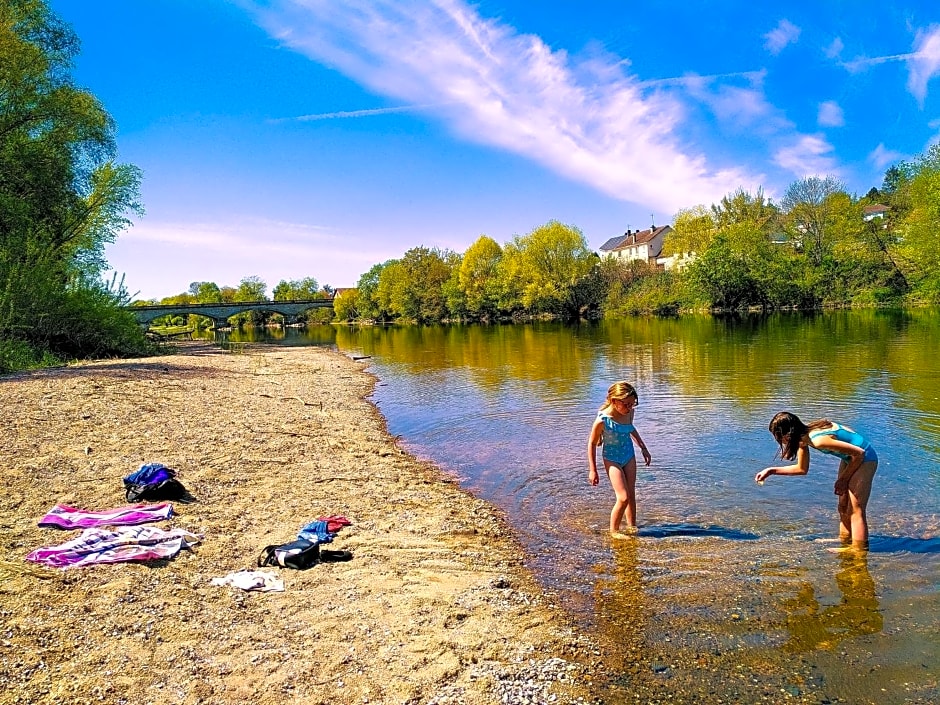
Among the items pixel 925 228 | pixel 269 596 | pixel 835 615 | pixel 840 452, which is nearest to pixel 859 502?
pixel 840 452

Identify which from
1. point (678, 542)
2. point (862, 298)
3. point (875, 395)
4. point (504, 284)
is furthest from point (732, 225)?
point (678, 542)

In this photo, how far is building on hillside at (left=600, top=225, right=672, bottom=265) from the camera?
138 m

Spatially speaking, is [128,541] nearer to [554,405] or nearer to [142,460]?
[142,460]

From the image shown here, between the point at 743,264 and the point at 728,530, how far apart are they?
8146 cm

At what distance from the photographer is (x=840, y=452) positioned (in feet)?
23.9

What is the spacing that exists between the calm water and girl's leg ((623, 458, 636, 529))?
1.33 feet

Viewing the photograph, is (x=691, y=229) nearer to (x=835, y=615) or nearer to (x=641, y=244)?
(x=641, y=244)

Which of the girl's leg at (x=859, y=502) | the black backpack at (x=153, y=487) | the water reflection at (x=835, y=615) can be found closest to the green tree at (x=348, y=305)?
the black backpack at (x=153, y=487)

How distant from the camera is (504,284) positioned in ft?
337

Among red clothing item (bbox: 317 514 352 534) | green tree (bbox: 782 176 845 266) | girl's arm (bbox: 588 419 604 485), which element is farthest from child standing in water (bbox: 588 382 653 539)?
green tree (bbox: 782 176 845 266)

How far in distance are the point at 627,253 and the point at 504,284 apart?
57.3 m

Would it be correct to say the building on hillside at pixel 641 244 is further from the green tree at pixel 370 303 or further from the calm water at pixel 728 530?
the calm water at pixel 728 530

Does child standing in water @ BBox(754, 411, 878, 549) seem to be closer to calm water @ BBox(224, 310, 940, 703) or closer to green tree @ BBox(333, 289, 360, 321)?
calm water @ BBox(224, 310, 940, 703)

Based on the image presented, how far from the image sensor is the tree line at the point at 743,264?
68188 mm
